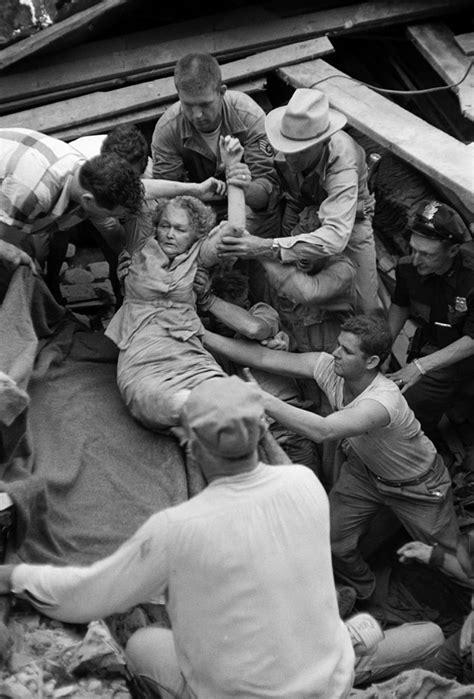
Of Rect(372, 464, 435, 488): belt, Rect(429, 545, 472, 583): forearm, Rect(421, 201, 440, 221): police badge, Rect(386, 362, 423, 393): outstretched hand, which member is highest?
Rect(421, 201, 440, 221): police badge

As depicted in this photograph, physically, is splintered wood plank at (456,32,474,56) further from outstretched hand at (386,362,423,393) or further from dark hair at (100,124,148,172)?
dark hair at (100,124,148,172)

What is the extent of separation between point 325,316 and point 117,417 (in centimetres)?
161

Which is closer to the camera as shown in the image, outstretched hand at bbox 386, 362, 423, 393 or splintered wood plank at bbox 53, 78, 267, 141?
outstretched hand at bbox 386, 362, 423, 393

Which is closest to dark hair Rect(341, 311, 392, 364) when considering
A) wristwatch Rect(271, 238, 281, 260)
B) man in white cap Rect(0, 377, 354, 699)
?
wristwatch Rect(271, 238, 281, 260)

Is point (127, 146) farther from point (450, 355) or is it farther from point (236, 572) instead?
point (236, 572)

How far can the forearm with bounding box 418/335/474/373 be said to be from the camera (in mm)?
6152

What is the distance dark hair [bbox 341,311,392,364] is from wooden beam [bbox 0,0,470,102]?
3004 millimetres

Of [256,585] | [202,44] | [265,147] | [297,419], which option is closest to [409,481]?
[297,419]

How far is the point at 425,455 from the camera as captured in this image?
18.9 feet

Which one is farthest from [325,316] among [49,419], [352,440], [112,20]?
[112,20]

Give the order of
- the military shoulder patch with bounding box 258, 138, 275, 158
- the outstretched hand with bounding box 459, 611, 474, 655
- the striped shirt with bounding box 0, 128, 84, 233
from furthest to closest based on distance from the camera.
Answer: the military shoulder patch with bounding box 258, 138, 275, 158, the striped shirt with bounding box 0, 128, 84, 233, the outstretched hand with bounding box 459, 611, 474, 655

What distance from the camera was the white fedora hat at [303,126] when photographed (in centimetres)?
588

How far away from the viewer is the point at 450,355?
20.2 ft

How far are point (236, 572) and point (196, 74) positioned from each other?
3685mm
